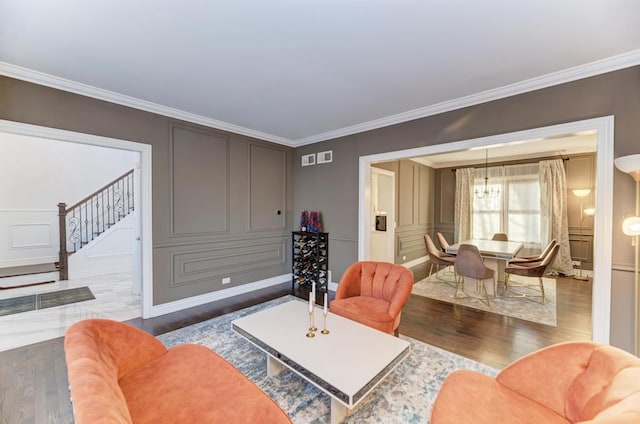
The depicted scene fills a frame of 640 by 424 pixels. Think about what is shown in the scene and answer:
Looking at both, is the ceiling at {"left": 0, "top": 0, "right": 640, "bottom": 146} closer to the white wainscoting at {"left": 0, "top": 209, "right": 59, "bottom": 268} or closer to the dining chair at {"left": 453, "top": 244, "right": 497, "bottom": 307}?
the dining chair at {"left": 453, "top": 244, "right": 497, "bottom": 307}

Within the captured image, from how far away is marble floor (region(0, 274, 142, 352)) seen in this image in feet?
9.43

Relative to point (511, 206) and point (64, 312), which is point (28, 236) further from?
point (511, 206)

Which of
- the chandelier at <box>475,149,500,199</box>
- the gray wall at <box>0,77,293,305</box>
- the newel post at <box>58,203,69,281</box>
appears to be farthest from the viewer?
the chandelier at <box>475,149,500,199</box>

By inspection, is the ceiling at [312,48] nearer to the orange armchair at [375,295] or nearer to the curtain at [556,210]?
the orange armchair at [375,295]

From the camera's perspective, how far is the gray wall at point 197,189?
2844mm

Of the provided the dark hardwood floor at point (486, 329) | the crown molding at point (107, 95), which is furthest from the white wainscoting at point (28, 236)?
the dark hardwood floor at point (486, 329)

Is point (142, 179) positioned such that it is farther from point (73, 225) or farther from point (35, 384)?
point (73, 225)

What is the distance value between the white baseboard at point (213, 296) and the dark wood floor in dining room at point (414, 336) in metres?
0.11

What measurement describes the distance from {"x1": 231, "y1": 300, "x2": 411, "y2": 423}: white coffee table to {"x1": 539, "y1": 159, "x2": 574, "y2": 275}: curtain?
5.98m

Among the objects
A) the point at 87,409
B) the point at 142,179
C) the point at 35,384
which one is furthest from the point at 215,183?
the point at 87,409

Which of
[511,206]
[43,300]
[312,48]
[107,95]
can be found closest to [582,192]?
[511,206]

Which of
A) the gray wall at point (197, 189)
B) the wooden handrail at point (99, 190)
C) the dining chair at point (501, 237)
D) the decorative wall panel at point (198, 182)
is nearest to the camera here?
the gray wall at point (197, 189)

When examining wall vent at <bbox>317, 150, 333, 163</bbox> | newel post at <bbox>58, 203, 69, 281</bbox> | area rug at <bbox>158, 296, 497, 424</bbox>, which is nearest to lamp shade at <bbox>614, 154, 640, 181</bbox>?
area rug at <bbox>158, 296, 497, 424</bbox>

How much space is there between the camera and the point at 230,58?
7.71ft
